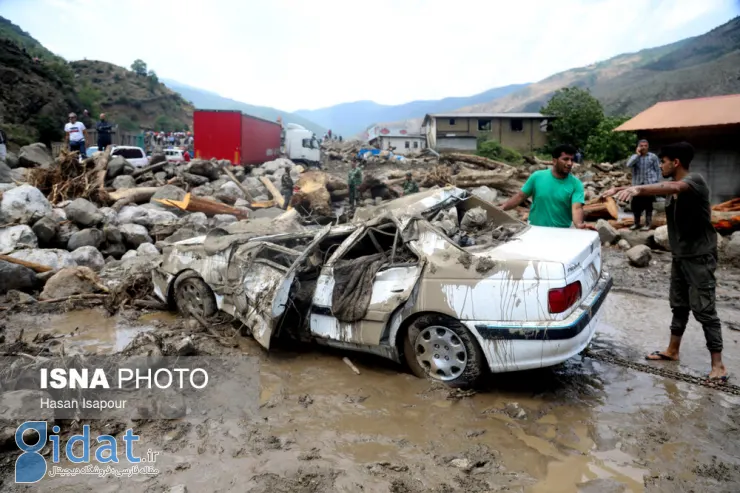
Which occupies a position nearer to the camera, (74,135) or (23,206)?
(23,206)

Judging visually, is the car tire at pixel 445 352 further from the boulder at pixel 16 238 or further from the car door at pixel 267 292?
the boulder at pixel 16 238

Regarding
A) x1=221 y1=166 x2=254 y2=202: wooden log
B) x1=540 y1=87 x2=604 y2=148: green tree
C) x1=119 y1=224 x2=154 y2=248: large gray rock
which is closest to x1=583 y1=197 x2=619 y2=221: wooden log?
x1=119 y1=224 x2=154 y2=248: large gray rock

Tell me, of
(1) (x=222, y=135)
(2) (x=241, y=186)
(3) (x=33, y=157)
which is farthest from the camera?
(1) (x=222, y=135)

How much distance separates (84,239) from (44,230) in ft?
1.97

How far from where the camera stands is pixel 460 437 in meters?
3.30

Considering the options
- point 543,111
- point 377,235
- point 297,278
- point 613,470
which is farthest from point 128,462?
point 543,111

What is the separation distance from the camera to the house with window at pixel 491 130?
42506 mm

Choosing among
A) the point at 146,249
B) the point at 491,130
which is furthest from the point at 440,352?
the point at 491,130

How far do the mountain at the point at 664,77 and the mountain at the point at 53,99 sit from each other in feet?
156

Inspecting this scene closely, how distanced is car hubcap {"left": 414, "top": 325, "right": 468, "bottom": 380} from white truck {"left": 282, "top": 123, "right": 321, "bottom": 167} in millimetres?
25911

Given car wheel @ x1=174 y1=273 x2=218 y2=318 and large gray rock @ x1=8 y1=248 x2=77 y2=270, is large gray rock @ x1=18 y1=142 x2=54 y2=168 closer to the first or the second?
large gray rock @ x1=8 y1=248 x2=77 y2=270

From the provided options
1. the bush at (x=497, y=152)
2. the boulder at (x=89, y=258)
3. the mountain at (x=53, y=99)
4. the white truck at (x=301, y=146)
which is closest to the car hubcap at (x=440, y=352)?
the boulder at (x=89, y=258)

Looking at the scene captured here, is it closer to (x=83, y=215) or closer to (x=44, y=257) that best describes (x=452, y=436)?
(x=44, y=257)

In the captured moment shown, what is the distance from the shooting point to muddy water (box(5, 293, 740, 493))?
284cm
